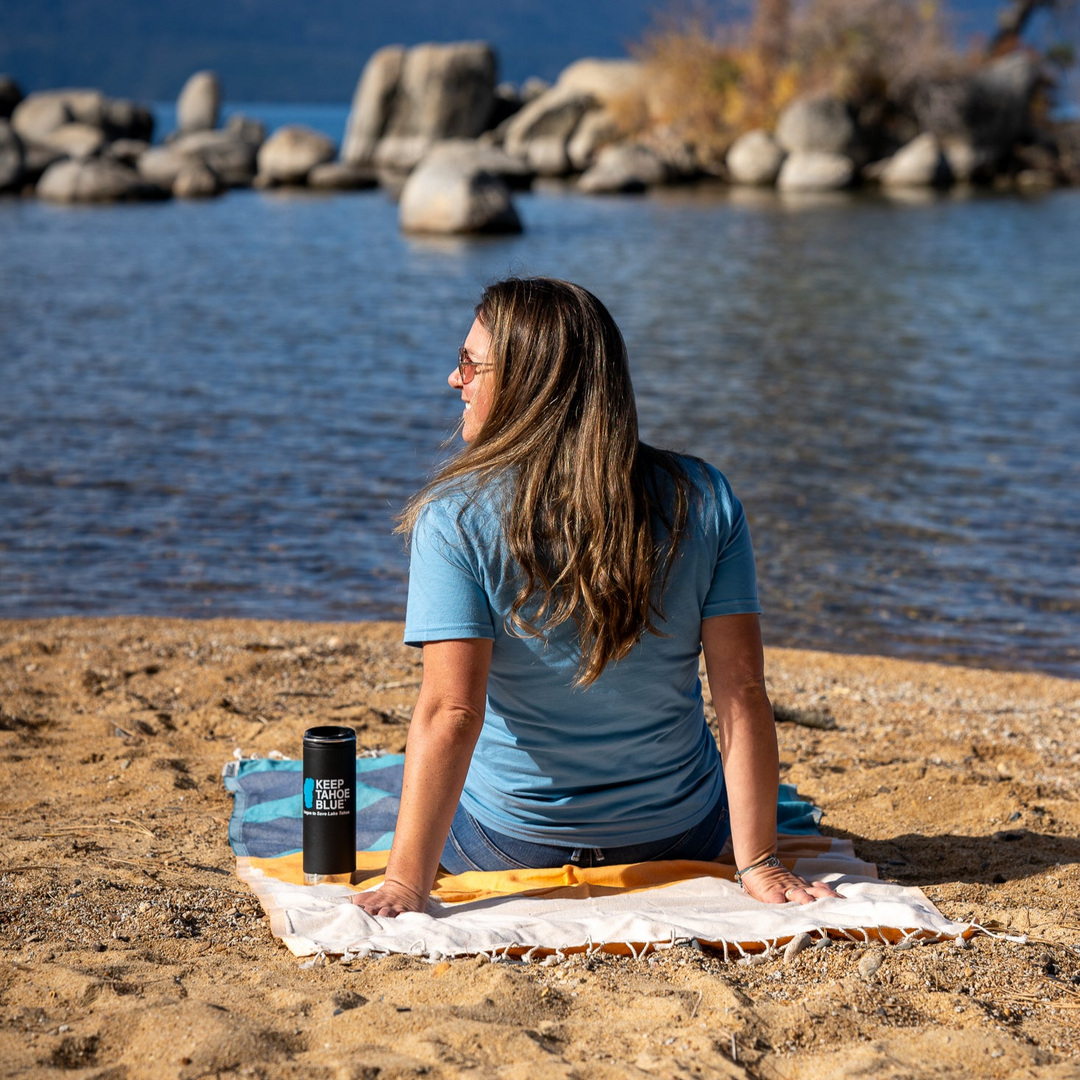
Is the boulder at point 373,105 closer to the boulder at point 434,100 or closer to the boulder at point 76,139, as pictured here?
the boulder at point 434,100

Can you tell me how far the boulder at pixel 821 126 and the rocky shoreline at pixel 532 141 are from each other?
38 millimetres

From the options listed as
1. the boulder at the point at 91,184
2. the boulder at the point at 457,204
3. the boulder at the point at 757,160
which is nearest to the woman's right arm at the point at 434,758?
the boulder at the point at 457,204

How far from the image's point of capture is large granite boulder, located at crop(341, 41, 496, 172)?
39188mm

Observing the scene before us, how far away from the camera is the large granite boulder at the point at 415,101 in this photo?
39.2 m

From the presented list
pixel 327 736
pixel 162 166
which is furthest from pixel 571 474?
pixel 162 166

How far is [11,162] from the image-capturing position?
102 ft

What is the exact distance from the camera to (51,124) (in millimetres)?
37031

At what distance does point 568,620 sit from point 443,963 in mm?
732

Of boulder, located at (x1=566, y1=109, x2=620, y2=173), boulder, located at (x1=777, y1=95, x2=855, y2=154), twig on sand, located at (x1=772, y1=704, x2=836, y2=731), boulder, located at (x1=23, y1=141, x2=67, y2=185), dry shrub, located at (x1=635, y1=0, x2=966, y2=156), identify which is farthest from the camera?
boulder, located at (x1=566, y1=109, x2=620, y2=173)

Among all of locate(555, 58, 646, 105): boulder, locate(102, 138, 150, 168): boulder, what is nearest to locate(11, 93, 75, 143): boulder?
locate(102, 138, 150, 168): boulder

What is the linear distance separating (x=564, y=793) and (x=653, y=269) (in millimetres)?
16715

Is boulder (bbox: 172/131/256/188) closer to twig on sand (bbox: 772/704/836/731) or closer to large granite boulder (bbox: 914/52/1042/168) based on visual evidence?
large granite boulder (bbox: 914/52/1042/168)

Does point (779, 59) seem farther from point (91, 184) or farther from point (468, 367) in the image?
point (468, 367)

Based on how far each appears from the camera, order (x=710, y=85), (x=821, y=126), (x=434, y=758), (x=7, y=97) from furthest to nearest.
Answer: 1. (x=7, y=97)
2. (x=710, y=85)
3. (x=821, y=126)
4. (x=434, y=758)
